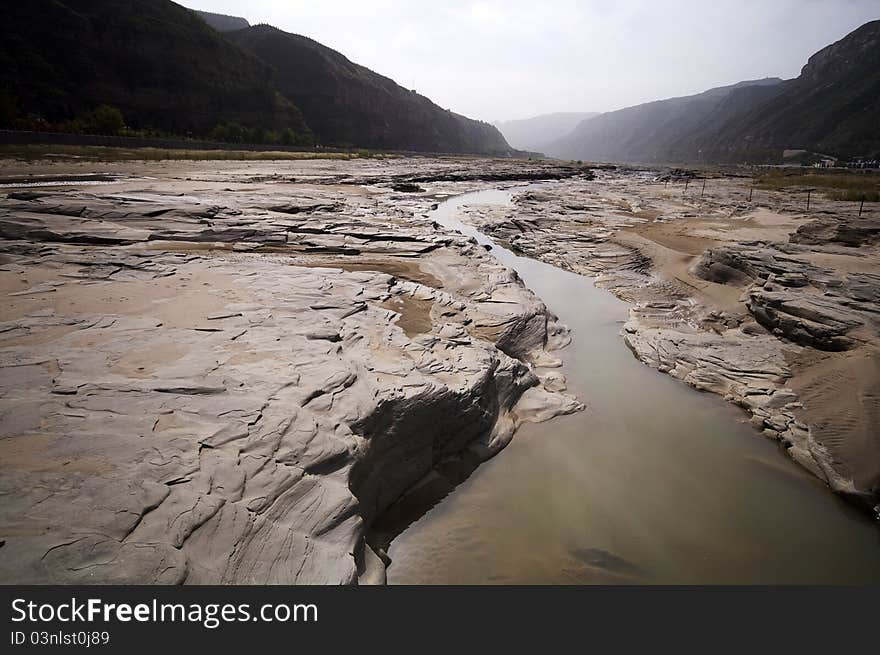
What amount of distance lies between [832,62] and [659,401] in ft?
467

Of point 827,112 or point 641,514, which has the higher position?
point 827,112

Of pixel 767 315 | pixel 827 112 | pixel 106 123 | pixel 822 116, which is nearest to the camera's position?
pixel 767 315

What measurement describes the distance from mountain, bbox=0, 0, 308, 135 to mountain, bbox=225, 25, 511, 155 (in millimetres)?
14262

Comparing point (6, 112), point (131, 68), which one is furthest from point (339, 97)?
point (6, 112)

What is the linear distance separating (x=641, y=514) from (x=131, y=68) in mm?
69726

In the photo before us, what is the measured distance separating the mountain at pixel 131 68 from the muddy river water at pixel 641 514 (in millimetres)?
53508

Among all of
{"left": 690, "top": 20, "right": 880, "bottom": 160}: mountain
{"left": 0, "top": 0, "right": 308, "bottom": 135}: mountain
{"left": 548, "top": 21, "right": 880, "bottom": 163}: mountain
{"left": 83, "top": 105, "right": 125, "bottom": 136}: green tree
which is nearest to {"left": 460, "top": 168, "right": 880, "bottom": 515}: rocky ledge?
{"left": 83, "top": 105, "right": 125, "bottom": 136}: green tree

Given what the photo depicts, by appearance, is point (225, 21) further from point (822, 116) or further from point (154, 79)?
point (822, 116)

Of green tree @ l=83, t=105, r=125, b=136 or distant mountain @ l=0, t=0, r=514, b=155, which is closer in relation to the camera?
green tree @ l=83, t=105, r=125, b=136

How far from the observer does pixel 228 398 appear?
3479mm

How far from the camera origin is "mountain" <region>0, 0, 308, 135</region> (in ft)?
143

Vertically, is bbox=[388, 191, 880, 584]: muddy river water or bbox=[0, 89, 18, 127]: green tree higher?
bbox=[0, 89, 18, 127]: green tree

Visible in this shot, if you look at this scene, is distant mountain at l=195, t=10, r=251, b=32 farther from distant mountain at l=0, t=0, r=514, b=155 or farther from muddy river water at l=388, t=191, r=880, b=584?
muddy river water at l=388, t=191, r=880, b=584
